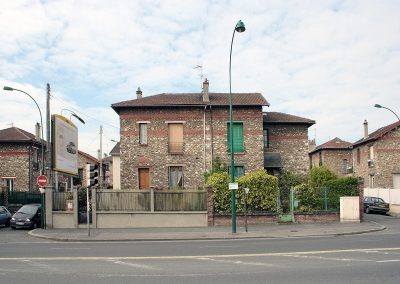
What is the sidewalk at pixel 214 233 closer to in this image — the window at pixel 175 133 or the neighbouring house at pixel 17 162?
the window at pixel 175 133

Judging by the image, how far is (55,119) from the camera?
2875 centimetres

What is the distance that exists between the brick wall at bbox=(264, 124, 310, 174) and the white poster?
15875 millimetres

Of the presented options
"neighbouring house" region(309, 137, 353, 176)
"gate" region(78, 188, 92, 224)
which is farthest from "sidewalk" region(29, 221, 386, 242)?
"neighbouring house" region(309, 137, 353, 176)

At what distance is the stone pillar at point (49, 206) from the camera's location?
2655cm

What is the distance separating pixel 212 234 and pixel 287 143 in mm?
18936

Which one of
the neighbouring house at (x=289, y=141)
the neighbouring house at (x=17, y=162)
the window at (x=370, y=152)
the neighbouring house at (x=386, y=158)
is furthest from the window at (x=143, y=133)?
the window at (x=370, y=152)

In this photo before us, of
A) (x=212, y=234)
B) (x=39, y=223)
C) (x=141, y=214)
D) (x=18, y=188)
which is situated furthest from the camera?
(x=18, y=188)

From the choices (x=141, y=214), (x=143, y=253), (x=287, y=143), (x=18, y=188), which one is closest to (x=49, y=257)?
(x=143, y=253)

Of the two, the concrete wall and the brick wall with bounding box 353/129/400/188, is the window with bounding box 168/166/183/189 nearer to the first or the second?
the concrete wall

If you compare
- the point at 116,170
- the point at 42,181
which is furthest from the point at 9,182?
the point at 42,181

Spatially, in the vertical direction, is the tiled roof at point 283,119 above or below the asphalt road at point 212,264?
above

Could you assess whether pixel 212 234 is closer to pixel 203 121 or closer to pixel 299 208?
pixel 299 208

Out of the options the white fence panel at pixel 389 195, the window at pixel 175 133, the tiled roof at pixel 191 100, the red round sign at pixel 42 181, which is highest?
the tiled roof at pixel 191 100

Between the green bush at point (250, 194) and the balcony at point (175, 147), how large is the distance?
8.77 meters
